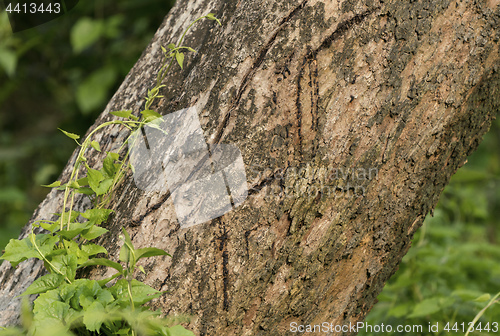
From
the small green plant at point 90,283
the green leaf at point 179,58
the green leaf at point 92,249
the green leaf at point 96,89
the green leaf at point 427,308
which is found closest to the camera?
the small green plant at point 90,283

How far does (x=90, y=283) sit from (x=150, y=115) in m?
0.36

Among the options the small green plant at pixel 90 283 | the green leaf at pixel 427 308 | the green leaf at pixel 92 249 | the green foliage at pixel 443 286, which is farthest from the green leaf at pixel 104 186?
the green leaf at pixel 427 308

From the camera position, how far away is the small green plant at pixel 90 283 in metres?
0.67

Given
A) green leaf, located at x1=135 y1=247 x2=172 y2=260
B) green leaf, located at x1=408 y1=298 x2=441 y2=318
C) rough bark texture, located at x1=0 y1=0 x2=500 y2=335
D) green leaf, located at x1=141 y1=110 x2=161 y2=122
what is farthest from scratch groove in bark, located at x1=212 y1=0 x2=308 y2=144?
green leaf, located at x1=408 y1=298 x2=441 y2=318

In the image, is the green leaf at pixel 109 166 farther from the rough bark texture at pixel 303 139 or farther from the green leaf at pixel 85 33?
the green leaf at pixel 85 33

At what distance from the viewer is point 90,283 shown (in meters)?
0.73

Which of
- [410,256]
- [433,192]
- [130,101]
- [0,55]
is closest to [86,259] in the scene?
[130,101]

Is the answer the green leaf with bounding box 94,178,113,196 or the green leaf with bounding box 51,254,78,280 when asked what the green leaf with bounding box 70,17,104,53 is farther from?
the green leaf with bounding box 51,254,78,280

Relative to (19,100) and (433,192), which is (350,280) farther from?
(19,100)

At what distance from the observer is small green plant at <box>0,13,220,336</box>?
674 mm

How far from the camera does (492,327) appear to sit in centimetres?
152

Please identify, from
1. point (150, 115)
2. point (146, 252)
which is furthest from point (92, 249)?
point (150, 115)

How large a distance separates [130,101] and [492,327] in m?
1.50

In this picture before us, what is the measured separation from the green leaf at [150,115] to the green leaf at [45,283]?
0.36 meters
